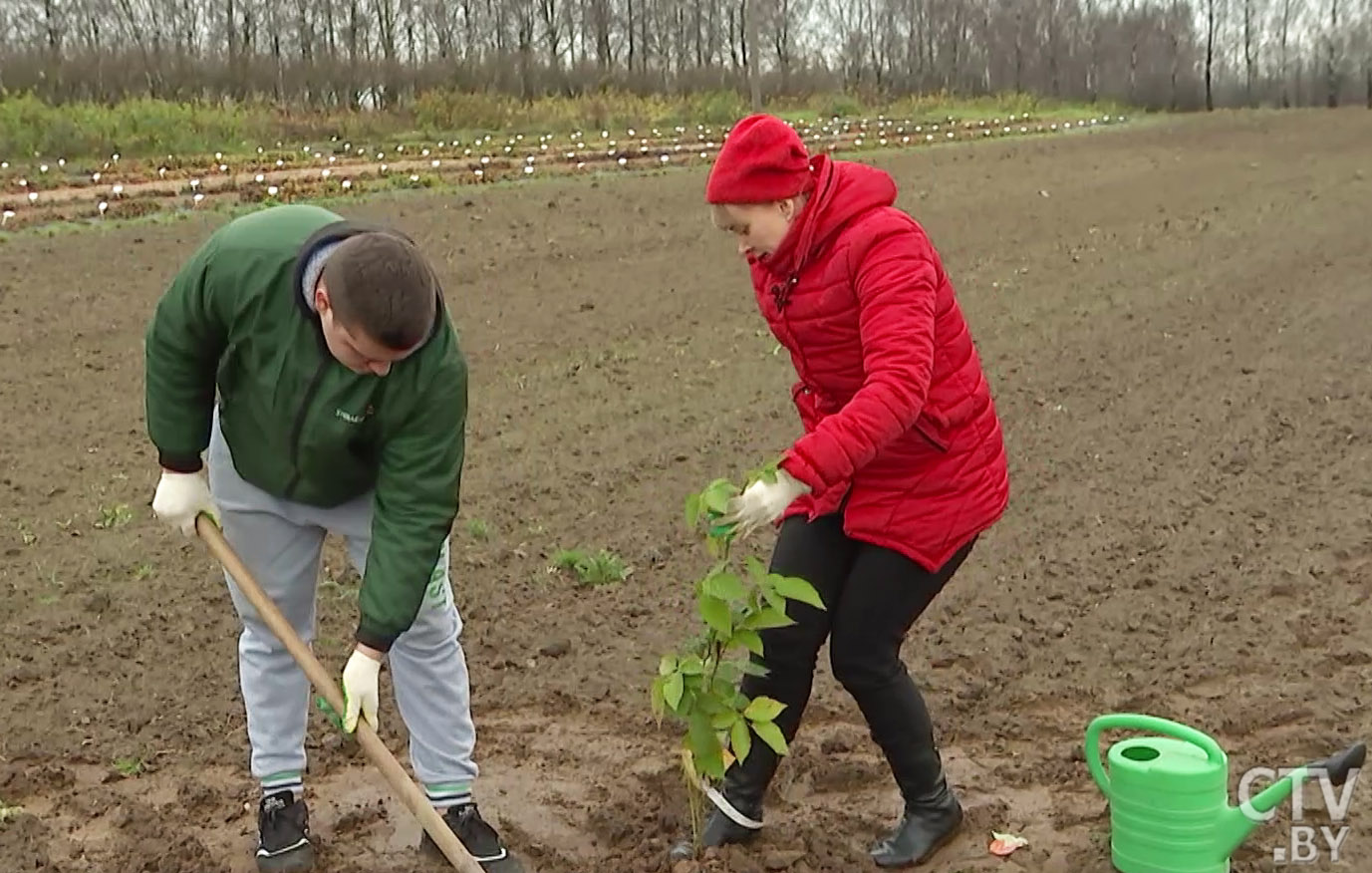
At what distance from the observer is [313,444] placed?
2775 mm

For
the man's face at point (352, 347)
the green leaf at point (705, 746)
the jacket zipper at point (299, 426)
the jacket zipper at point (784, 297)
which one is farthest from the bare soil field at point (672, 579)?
the man's face at point (352, 347)

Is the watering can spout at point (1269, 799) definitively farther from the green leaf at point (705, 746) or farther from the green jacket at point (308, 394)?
the green jacket at point (308, 394)

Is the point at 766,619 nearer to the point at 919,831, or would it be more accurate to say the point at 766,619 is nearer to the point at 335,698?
the point at 919,831

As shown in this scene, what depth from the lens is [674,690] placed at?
283 cm

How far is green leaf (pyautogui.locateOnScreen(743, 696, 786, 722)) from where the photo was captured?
9.41 feet

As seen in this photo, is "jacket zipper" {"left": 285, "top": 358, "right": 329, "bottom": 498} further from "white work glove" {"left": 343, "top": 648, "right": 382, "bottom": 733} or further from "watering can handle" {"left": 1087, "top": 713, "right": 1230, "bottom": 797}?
"watering can handle" {"left": 1087, "top": 713, "right": 1230, "bottom": 797}

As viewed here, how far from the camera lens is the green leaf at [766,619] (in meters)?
2.78

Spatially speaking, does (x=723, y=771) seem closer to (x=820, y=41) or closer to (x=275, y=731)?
(x=275, y=731)

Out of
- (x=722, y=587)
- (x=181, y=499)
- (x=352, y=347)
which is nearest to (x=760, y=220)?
(x=722, y=587)

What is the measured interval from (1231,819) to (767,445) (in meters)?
3.67

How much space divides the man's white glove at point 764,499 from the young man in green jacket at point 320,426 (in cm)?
59

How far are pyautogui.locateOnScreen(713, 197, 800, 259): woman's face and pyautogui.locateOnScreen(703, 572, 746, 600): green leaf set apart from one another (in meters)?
0.63

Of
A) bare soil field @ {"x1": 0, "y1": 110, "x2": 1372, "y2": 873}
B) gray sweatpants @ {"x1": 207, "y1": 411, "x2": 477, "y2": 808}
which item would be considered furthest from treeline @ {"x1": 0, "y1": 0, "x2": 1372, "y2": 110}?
gray sweatpants @ {"x1": 207, "y1": 411, "x2": 477, "y2": 808}

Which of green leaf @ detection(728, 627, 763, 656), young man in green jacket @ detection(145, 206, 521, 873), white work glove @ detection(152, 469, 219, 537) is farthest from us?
white work glove @ detection(152, 469, 219, 537)
